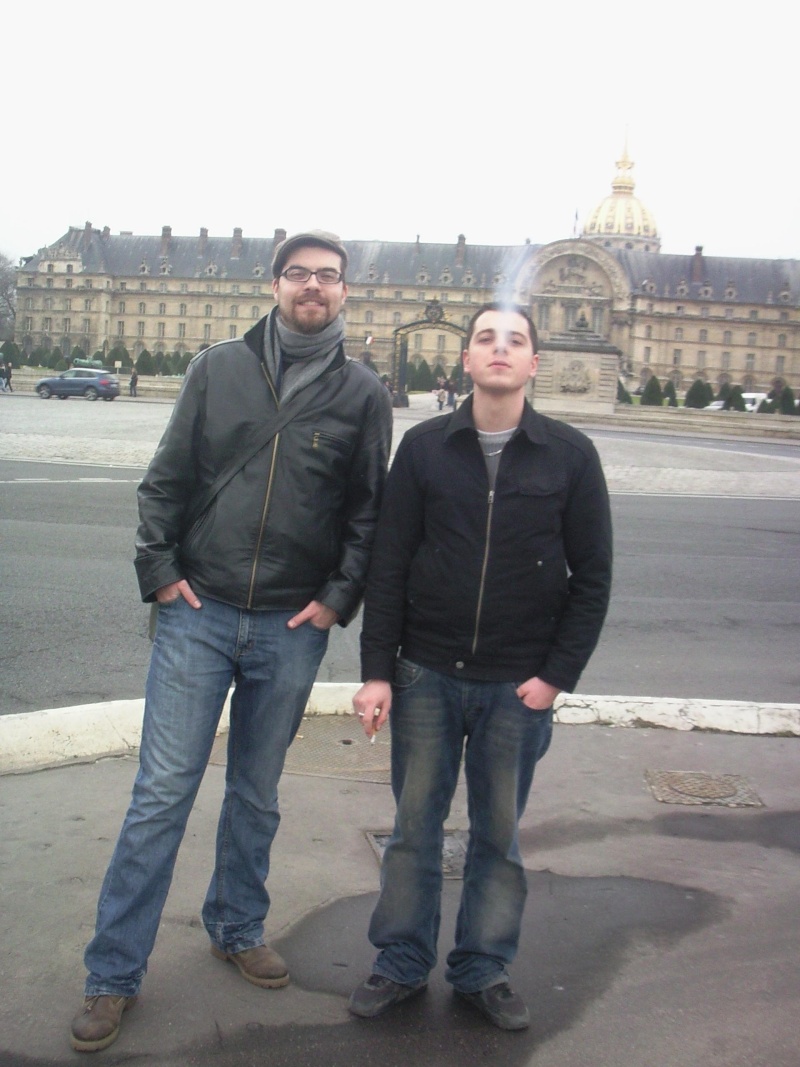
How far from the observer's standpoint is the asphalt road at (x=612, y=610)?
6543 millimetres

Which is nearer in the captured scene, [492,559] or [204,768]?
[492,559]

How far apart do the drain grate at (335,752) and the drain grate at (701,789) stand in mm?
1152

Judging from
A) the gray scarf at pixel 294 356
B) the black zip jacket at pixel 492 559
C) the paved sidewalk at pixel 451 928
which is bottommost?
the paved sidewalk at pixel 451 928

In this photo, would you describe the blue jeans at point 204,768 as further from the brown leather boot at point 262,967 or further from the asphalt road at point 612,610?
the asphalt road at point 612,610

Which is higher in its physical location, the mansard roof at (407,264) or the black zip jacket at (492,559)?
the mansard roof at (407,264)

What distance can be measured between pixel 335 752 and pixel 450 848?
1.05m

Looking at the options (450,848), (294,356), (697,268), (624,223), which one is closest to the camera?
(294,356)

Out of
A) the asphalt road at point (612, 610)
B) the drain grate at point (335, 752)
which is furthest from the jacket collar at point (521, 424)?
the asphalt road at point (612, 610)

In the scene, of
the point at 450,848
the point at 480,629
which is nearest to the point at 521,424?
the point at 480,629

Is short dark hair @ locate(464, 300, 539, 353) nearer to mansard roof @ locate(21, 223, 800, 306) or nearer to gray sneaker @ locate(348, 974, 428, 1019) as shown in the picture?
gray sneaker @ locate(348, 974, 428, 1019)

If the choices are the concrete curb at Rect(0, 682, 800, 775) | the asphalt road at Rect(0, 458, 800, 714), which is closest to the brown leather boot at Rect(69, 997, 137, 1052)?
the concrete curb at Rect(0, 682, 800, 775)

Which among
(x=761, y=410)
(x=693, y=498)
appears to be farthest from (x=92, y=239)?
(x=693, y=498)

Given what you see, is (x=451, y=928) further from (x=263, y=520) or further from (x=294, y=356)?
(x=294, y=356)

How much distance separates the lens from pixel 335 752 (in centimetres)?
512
